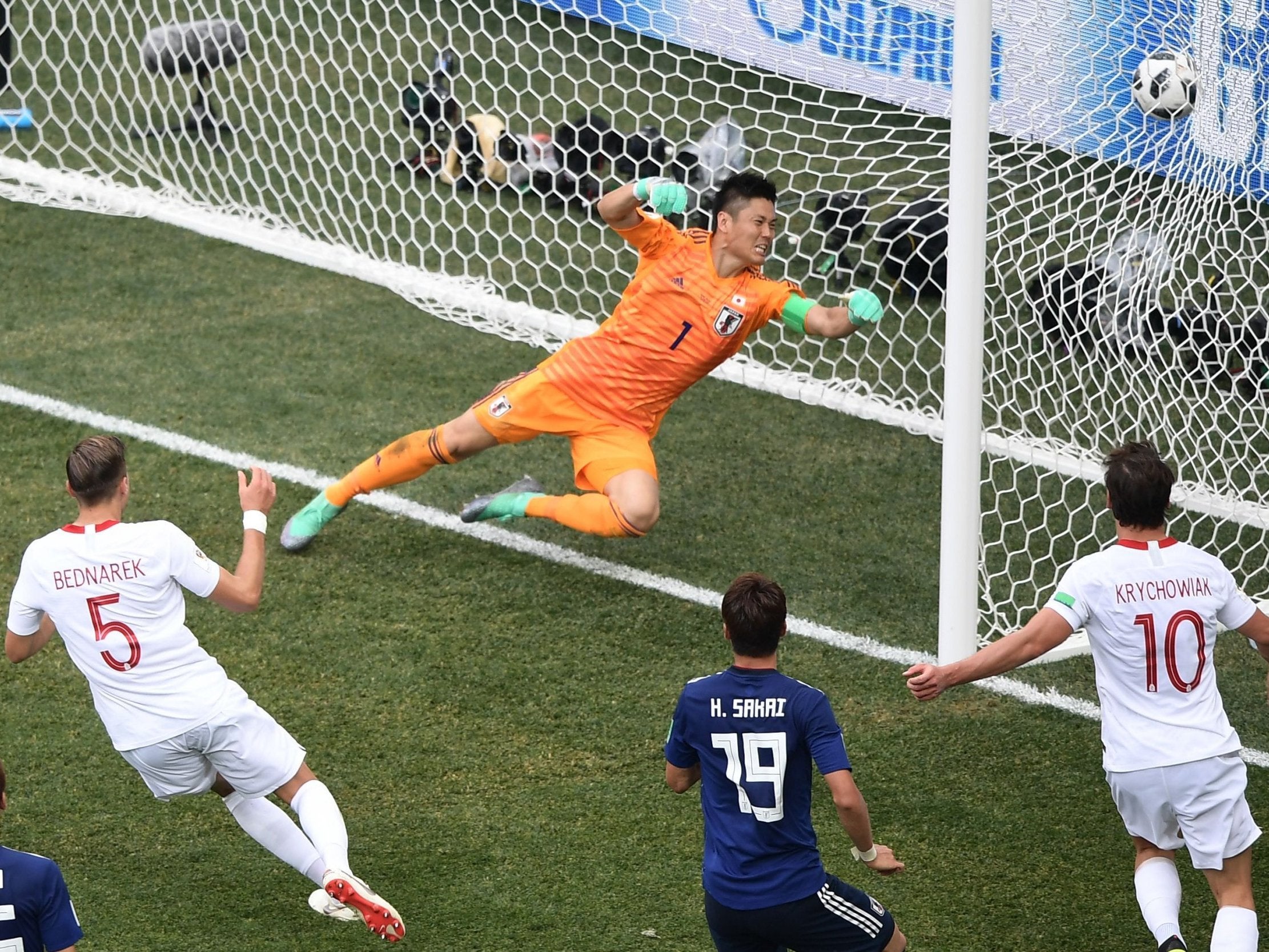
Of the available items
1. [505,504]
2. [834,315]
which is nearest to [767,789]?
[834,315]

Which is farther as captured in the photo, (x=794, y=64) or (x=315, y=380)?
(x=315, y=380)

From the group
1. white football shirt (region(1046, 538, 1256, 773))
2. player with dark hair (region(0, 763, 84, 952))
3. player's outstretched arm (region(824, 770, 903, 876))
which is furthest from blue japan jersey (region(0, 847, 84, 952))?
white football shirt (region(1046, 538, 1256, 773))

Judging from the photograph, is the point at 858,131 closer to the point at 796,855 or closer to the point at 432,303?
the point at 432,303

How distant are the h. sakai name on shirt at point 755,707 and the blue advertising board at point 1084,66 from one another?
3.27 metres

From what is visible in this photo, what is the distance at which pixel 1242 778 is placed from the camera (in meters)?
4.00

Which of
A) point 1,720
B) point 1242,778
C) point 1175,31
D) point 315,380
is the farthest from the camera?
point 315,380

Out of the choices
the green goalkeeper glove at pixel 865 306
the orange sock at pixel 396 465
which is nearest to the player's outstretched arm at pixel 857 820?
the green goalkeeper glove at pixel 865 306

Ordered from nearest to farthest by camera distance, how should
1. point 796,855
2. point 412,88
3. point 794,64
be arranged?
point 796,855
point 794,64
point 412,88

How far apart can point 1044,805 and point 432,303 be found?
4.18m

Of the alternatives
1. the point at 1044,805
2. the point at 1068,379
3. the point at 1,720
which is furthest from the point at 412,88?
the point at 1044,805

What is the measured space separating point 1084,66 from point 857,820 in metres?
3.51

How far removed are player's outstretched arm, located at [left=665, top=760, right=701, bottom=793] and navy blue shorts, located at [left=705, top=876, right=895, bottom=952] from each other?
24cm

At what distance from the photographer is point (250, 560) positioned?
4.25 meters

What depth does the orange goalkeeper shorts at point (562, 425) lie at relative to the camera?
20.7ft
